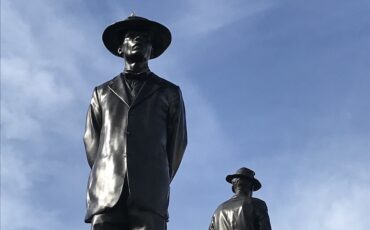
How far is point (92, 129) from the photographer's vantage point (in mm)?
7227

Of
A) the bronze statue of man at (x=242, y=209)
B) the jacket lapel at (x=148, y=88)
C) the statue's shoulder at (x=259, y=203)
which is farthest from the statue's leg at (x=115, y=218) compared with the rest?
the statue's shoulder at (x=259, y=203)

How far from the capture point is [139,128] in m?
6.89

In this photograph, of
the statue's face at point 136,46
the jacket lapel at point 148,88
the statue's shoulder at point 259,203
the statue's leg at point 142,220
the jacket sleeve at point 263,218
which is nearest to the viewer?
the statue's leg at point 142,220

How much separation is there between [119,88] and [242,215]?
6.45 m

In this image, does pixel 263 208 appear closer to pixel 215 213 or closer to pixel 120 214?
pixel 215 213

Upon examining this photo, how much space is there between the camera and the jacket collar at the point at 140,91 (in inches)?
279

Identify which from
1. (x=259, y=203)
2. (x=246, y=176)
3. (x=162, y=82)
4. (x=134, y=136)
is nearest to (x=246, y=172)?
(x=246, y=176)

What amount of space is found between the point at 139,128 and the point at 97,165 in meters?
0.42

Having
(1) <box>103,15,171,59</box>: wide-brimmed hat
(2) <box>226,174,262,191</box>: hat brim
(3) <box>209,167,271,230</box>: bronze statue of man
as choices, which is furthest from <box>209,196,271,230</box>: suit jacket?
(1) <box>103,15,171,59</box>: wide-brimmed hat

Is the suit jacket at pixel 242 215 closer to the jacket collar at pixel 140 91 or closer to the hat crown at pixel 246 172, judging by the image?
the hat crown at pixel 246 172

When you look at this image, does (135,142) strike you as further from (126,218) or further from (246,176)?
(246,176)

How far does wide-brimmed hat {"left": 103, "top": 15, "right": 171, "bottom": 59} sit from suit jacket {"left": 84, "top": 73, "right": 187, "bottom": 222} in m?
0.30

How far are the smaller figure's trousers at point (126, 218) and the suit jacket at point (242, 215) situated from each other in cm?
671

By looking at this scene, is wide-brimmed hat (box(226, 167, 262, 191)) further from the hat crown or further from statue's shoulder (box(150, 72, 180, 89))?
statue's shoulder (box(150, 72, 180, 89))
